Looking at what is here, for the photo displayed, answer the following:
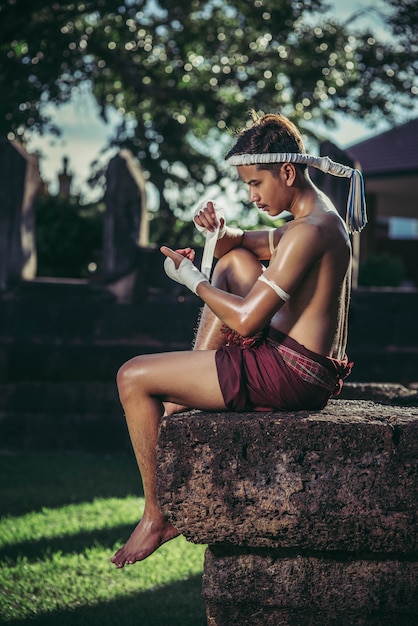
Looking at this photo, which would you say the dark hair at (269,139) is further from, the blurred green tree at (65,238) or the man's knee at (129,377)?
the blurred green tree at (65,238)

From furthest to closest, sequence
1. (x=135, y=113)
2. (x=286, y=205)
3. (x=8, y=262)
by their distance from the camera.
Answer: (x=135, y=113) < (x=8, y=262) < (x=286, y=205)

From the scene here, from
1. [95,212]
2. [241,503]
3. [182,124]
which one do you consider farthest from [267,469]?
[182,124]

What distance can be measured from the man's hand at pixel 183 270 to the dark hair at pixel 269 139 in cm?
44

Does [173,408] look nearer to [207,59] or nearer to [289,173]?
[289,173]

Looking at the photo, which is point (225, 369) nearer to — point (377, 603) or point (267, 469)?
point (267, 469)

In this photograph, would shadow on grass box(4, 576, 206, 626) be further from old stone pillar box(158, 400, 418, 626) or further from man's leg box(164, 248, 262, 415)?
man's leg box(164, 248, 262, 415)

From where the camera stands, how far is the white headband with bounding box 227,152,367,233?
3197 millimetres

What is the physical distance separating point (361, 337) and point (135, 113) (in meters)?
8.65

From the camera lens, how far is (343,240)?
3.20m

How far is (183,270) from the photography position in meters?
3.20

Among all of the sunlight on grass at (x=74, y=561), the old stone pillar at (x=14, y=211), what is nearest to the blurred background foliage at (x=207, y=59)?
the old stone pillar at (x=14, y=211)

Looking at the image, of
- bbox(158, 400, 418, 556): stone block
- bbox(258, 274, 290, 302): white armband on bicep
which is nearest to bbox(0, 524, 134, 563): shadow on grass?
bbox(158, 400, 418, 556): stone block

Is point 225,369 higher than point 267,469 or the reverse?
higher

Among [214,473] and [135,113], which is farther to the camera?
[135,113]
